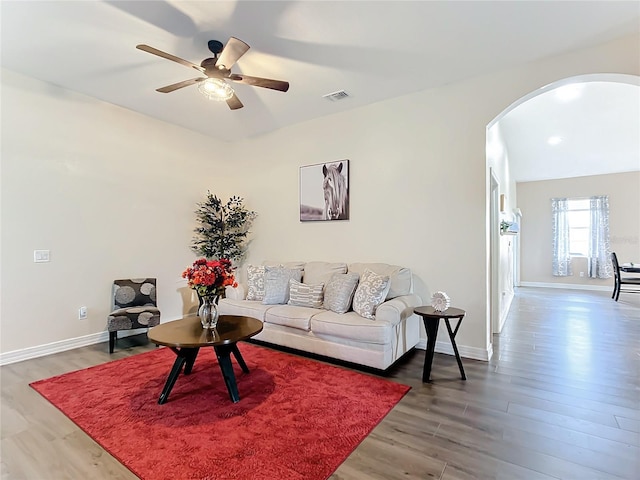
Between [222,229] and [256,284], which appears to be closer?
[256,284]

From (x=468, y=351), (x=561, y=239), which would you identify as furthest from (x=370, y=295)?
(x=561, y=239)

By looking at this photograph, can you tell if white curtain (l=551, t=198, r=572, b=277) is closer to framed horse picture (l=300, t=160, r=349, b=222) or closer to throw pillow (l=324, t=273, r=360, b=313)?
framed horse picture (l=300, t=160, r=349, b=222)

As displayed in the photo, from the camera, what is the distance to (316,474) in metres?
1.66

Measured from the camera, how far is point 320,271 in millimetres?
4012

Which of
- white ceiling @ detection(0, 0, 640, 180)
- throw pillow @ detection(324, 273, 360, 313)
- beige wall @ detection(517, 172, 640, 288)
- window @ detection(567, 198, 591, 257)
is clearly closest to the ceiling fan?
white ceiling @ detection(0, 0, 640, 180)

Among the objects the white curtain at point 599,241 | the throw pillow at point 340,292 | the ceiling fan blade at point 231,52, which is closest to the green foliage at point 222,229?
the throw pillow at point 340,292

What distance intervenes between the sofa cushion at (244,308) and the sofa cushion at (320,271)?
2.07 feet

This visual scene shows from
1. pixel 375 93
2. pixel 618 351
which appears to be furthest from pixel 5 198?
pixel 618 351

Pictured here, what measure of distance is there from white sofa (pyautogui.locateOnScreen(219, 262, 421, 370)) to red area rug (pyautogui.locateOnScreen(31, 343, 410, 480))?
21cm

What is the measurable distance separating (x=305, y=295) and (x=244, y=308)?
0.79m

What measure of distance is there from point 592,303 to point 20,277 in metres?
9.18

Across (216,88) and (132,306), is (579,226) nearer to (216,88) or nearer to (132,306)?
(216,88)

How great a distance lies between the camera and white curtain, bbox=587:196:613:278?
793 cm

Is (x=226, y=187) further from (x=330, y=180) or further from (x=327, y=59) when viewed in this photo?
(x=327, y=59)
